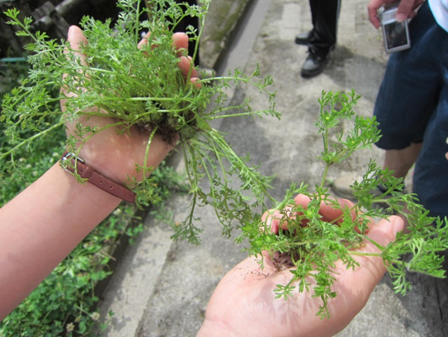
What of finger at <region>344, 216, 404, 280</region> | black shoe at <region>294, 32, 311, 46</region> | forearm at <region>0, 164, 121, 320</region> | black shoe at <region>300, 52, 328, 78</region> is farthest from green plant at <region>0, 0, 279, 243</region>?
black shoe at <region>294, 32, 311, 46</region>

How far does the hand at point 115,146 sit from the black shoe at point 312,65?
7.01ft

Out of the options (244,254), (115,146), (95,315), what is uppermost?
(115,146)

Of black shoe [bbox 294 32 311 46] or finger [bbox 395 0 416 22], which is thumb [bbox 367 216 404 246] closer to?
finger [bbox 395 0 416 22]

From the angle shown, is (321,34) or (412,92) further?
(321,34)

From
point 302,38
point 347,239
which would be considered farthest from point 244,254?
point 302,38

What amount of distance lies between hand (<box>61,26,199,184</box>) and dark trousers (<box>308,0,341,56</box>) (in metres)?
2.03

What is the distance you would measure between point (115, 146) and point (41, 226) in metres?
0.37

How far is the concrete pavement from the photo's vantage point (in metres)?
1.95

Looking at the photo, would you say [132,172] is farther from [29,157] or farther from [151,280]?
[29,157]

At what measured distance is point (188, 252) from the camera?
2.24 meters

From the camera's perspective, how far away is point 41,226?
1.17 meters

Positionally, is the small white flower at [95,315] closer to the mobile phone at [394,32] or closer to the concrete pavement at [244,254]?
the concrete pavement at [244,254]

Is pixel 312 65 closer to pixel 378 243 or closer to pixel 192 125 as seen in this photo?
pixel 192 125

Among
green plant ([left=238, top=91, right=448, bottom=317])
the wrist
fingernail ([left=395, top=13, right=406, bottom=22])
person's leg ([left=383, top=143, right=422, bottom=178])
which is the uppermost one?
fingernail ([left=395, top=13, right=406, bottom=22])
